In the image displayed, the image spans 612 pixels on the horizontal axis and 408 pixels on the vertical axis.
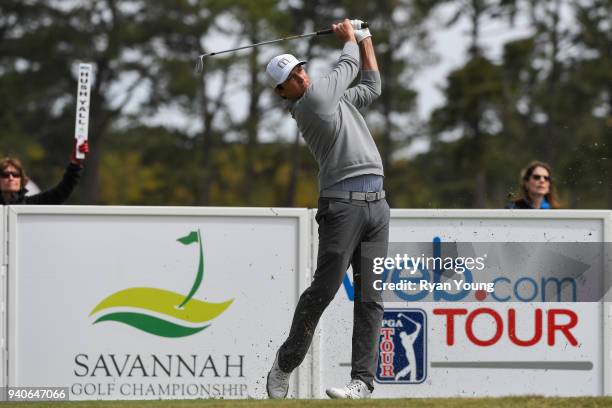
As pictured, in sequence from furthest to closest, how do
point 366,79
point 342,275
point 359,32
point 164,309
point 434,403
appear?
point 164,309 < point 366,79 < point 359,32 < point 342,275 < point 434,403

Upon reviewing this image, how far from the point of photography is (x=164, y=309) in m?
8.48

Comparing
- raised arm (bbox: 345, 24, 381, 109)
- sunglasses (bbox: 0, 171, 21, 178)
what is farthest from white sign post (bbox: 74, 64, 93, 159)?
raised arm (bbox: 345, 24, 381, 109)

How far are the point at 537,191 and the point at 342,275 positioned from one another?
3241 millimetres

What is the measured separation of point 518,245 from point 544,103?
39.0 meters

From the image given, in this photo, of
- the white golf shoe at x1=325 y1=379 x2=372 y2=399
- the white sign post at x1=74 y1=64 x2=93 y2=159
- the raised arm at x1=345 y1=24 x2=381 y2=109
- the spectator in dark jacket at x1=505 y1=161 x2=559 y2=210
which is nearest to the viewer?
the white golf shoe at x1=325 y1=379 x2=372 y2=399

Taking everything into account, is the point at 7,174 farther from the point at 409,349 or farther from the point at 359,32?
the point at 359,32

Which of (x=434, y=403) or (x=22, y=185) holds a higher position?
(x=22, y=185)

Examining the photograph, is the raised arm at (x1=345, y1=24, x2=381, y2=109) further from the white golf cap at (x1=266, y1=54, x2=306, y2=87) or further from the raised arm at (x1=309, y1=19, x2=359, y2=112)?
the white golf cap at (x1=266, y1=54, x2=306, y2=87)

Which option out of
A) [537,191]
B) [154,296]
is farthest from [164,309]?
[537,191]

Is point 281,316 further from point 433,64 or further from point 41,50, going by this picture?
point 433,64

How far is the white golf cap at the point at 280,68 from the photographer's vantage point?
6.71 meters

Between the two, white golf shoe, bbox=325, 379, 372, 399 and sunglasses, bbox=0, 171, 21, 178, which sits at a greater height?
sunglasses, bbox=0, 171, 21, 178

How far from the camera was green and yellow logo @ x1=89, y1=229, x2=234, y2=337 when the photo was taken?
8453 millimetres

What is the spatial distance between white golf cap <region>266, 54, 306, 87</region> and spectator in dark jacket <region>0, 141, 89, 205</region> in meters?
2.90
